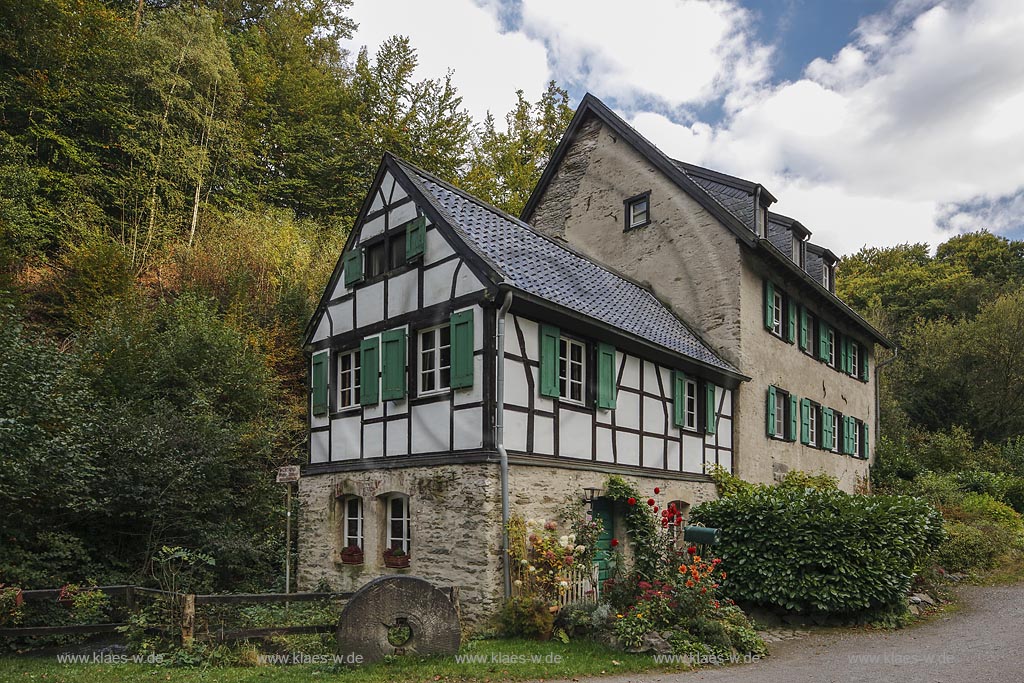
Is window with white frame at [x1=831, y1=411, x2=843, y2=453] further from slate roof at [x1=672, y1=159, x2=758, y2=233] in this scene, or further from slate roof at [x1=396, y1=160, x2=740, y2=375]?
slate roof at [x1=396, y1=160, x2=740, y2=375]

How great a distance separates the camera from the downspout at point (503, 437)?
11133mm

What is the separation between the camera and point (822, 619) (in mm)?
12133

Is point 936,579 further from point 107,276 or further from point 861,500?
point 107,276

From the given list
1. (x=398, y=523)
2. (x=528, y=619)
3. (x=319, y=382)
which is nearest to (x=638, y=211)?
(x=319, y=382)

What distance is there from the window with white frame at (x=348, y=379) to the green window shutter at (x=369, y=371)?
418 mm

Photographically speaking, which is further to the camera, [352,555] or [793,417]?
[793,417]

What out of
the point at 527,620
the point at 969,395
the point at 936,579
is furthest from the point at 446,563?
the point at 969,395

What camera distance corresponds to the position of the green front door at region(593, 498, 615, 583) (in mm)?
13109

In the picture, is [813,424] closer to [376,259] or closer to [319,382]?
[376,259]

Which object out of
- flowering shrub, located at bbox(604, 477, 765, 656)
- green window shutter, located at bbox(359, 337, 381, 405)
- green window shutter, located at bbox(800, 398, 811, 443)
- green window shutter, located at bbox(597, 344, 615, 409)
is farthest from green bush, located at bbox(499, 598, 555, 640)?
green window shutter, located at bbox(800, 398, 811, 443)

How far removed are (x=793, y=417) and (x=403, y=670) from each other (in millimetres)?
13521

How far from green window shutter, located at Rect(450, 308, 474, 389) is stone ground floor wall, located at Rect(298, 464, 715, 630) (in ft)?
4.14

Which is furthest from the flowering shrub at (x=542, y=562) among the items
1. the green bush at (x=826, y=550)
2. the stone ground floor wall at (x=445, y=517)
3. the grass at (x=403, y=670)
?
the green bush at (x=826, y=550)

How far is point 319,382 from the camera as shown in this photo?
15.1m
